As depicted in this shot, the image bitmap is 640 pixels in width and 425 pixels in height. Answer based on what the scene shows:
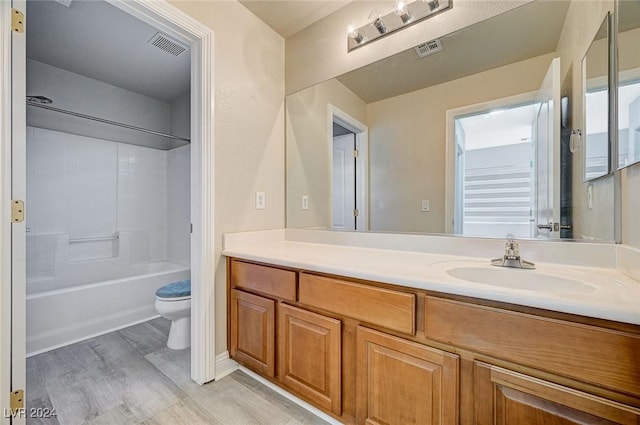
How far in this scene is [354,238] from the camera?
5.95 feet

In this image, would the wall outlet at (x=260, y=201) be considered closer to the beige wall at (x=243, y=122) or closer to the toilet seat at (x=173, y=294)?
the beige wall at (x=243, y=122)

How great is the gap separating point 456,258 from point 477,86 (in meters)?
0.90

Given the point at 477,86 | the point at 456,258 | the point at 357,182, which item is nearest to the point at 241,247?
the point at 357,182

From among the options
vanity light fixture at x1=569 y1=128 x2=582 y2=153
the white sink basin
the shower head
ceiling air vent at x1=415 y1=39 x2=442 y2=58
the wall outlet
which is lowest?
the white sink basin

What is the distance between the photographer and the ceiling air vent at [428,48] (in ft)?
4.94

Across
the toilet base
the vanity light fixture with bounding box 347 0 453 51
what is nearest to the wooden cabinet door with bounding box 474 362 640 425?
the vanity light fixture with bounding box 347 0 453 51

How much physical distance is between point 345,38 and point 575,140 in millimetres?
1424

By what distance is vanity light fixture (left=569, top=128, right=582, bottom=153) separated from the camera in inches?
46.5

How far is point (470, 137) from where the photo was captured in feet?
4.76

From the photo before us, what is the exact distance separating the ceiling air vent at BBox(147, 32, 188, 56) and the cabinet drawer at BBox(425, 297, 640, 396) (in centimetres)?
250

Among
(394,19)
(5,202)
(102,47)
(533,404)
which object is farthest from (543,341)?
(102,47)

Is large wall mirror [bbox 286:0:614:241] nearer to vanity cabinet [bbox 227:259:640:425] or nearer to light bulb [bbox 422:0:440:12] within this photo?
light bulb [bbox 422:0:440:12]

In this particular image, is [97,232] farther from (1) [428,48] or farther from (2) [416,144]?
(1) [428,48]

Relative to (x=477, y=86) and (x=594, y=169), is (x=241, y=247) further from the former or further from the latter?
(x=594, y=169)
